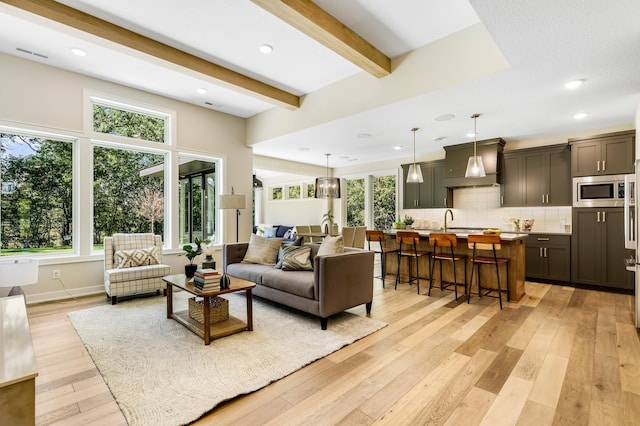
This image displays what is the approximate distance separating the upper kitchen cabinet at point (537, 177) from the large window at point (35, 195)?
721 cm

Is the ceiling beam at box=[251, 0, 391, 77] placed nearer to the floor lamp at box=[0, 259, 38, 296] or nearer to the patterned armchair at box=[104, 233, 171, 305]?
the floor lamp at box=[0, 259, 38, 296]

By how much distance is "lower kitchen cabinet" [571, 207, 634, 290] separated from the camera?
457cm

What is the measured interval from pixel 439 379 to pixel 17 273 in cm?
381

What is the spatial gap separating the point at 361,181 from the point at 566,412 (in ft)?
24.3

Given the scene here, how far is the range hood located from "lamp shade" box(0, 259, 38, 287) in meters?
6.44

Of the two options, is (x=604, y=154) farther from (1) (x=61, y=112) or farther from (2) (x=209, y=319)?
(1) (x=61, y=112)

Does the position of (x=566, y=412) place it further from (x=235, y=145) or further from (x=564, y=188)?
(x=235, y=145)

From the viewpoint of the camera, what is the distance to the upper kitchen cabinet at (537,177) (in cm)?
524

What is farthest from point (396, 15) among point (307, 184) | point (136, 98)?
point (307, 184)

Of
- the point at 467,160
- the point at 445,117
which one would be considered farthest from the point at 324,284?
the point at 467,160

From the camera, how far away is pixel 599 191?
15.7 feet

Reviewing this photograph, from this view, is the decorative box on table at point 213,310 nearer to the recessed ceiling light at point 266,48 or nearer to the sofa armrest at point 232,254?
the sofa armrest at point 232,254

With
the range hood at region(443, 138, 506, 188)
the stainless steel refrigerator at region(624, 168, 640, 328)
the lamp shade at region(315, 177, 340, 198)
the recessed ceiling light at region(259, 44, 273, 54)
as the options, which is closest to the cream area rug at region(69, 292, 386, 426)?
the stainless steel refrigerator at region(624, 168, 640, 328)

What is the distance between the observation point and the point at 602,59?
2889 millimetres
